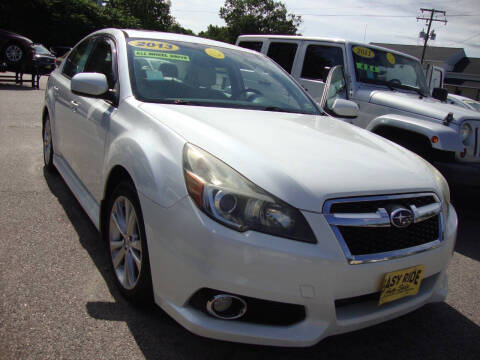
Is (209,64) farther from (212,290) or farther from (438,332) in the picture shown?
(438,332)

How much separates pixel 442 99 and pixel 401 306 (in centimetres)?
508

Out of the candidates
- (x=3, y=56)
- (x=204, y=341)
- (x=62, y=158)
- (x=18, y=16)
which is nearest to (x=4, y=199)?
(x=62, y=158)

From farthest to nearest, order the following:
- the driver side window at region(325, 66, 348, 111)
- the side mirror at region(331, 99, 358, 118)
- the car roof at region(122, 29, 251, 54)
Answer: the driver side window at region(325, 66, 348, 111)
the side mirror at region(331, 99, 358, 118)
the car roof at region(122, 29, 251, 54)

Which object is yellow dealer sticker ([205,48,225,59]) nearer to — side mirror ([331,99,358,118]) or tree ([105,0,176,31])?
side mirror ([331,99,358,118])

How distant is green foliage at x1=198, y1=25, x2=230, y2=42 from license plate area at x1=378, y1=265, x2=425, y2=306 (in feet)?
255

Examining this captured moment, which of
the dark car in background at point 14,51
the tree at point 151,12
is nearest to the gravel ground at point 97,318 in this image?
the dark car in background at point 14,51

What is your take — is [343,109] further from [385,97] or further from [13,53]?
[13,53]

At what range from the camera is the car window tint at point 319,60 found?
5.95 metres

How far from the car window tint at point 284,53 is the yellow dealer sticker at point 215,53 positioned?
316 centimetres

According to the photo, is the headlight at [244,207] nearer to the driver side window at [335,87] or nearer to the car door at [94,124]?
the car door at [94,124]

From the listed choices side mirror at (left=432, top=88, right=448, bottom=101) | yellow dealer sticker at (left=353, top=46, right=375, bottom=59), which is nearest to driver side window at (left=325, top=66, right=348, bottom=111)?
yellow dealer sticker at (left=353, top=46, right=375, bottom=59)

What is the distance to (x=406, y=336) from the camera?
8.26 ft

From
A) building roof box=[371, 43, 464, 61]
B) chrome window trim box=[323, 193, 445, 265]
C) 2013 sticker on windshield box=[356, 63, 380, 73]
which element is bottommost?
chrome window trim box=[323, 193, 445, 265]

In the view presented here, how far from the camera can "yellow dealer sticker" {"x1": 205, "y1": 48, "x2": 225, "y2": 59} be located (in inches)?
139
